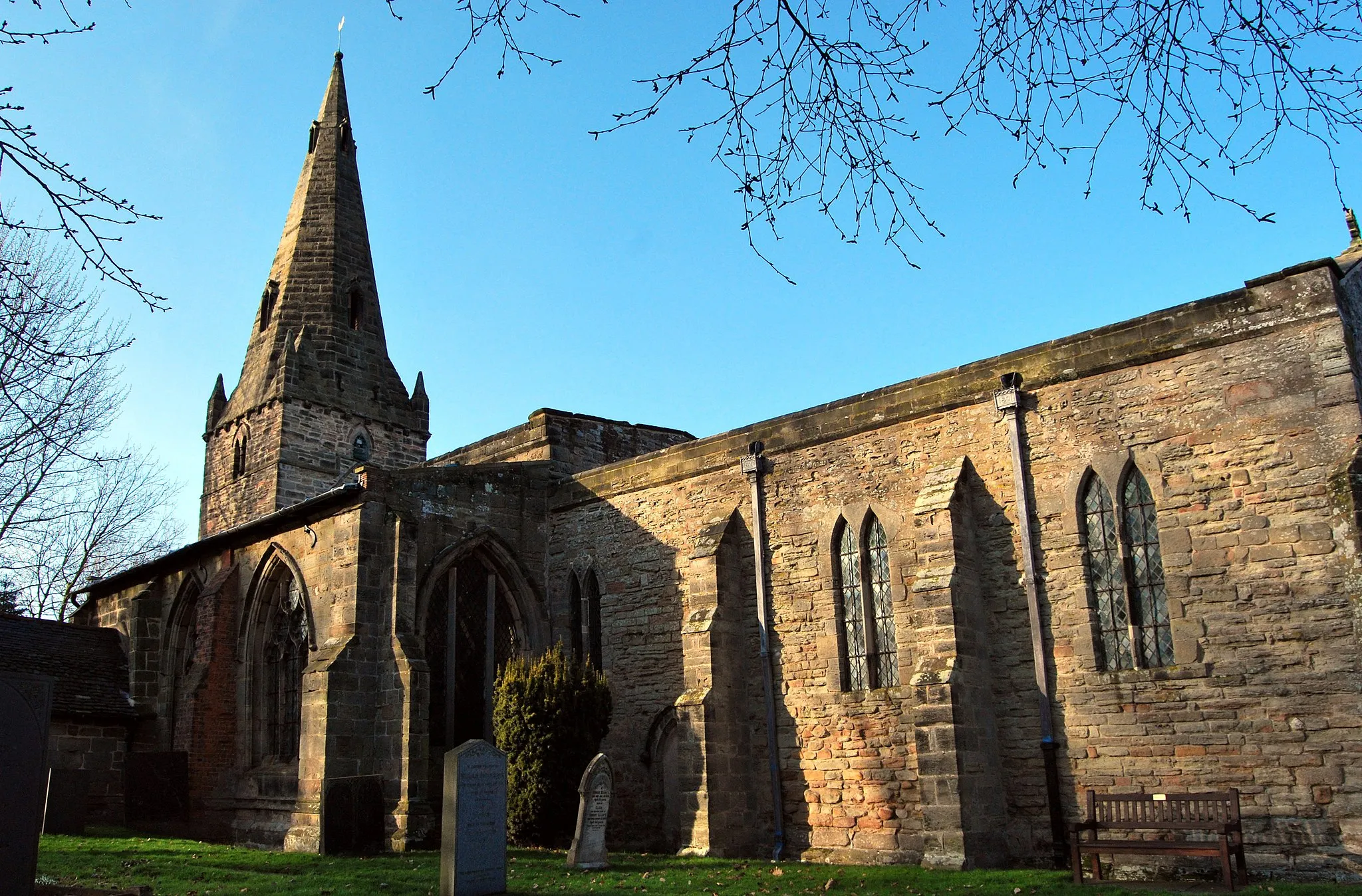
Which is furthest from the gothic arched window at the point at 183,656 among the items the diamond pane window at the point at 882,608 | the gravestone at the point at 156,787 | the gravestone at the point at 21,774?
the gravestone at the point at 21,774

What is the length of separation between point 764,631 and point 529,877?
5199 mm

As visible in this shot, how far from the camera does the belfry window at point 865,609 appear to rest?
50.5 feet

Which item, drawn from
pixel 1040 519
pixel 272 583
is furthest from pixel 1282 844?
pixel 272 583

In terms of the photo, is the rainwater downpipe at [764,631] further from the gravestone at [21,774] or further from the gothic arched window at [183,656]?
the gothic arched window at [183,656]

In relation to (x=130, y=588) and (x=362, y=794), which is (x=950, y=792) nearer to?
(x=362, y=794)

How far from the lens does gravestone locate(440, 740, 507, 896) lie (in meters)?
11.4

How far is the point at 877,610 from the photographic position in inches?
615

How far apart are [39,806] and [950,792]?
9546mm

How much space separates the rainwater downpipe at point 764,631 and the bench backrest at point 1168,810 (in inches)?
187

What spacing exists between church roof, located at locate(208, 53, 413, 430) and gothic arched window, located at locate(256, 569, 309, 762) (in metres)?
11.2

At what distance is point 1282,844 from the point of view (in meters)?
11.6

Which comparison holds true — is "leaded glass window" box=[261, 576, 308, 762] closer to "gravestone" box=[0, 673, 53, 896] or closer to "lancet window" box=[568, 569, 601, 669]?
"lancet window" box=[568, 569, 601, 669]

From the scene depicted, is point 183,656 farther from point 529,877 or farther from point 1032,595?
point 1032,595

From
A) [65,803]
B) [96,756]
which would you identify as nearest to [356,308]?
[96,756]
